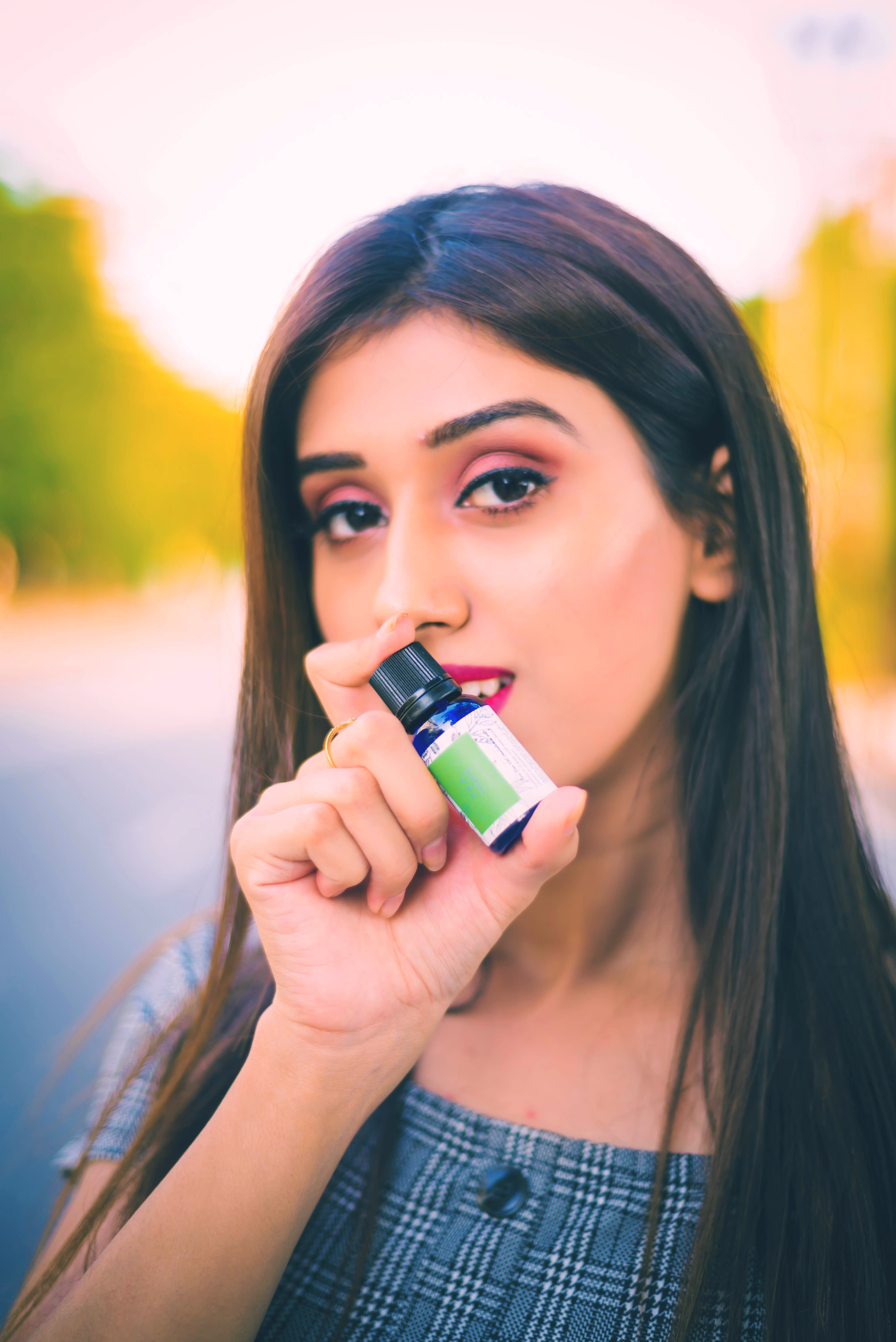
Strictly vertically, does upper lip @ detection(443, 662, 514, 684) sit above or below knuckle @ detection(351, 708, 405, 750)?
above

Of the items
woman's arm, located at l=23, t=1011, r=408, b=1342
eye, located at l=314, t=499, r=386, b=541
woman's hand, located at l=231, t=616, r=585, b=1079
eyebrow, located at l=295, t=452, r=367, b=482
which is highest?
eyebrow, located at l=295, t=452, r=367, b=482

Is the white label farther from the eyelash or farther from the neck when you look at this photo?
the neck

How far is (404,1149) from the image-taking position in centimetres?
153

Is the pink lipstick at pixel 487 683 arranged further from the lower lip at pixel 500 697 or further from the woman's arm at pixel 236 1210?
the woman's arm at pixel 236 1210

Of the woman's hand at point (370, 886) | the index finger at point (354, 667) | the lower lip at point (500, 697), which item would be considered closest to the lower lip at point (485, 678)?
the lower lip at point (500, 697)

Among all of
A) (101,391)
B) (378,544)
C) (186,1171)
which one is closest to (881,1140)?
(186,1171)

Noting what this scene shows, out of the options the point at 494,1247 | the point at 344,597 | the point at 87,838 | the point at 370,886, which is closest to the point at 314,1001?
the point at 370,886

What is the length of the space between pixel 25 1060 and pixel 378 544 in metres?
3.25

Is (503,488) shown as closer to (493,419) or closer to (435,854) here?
(493,419)

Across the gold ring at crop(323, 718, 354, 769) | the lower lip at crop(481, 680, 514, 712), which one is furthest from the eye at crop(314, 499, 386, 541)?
the gold ring at crop(323, 718, 354, 769)

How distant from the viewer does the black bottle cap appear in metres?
1.23

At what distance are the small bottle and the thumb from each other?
0.07ft

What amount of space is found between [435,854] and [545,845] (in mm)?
223

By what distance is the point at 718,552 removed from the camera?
1.78 meters
